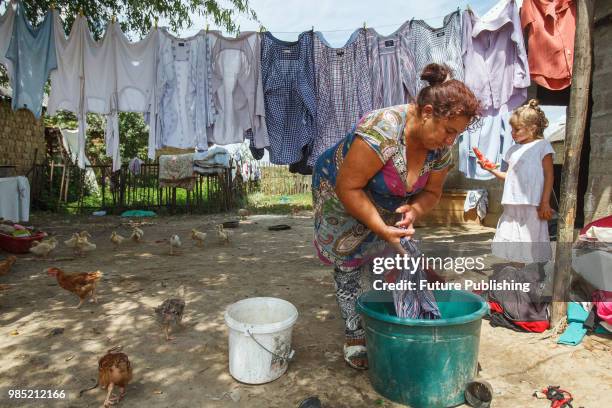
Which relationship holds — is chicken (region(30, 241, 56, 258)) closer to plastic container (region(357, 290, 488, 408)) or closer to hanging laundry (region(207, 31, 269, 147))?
hanging laundry (region(207, 31, 269, 147))

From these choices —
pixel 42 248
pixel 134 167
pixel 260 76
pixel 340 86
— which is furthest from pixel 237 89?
pixel 134 167

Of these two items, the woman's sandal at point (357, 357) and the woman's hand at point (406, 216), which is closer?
the woman's hand at point (406, 216)

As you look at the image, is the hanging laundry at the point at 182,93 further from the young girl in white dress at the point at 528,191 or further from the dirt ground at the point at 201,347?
the young girl in white dress at the point at 528,191

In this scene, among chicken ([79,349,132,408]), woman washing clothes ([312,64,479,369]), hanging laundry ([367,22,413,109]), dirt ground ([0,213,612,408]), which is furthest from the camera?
hanging laundry ([367,22,413,109])

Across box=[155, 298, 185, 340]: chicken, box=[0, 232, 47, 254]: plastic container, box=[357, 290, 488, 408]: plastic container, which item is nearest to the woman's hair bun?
box=[357, 290, 488, 408]: plastic container

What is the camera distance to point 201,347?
2697 millimetres

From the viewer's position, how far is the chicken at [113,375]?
79.8 inches

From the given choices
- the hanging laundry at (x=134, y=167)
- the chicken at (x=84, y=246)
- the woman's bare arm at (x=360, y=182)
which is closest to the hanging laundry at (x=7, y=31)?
the chicken at (x=84, y=246)

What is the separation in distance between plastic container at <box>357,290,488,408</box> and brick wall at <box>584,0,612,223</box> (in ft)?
9.82

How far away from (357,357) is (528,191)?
1894 millimetres

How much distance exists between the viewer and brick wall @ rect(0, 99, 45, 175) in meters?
10.2

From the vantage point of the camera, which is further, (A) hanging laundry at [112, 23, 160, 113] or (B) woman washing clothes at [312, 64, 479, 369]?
(A) hanging laundry at [112, 23, 160, 113]

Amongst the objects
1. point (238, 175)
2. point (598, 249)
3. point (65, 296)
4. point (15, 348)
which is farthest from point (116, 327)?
point (238, 175)

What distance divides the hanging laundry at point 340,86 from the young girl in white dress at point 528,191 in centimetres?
163
